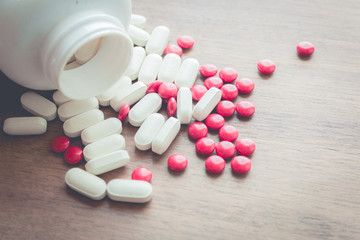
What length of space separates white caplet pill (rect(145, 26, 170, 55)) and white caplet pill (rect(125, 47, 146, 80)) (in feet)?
0.10

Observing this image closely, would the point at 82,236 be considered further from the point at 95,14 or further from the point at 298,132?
the point at 298,132

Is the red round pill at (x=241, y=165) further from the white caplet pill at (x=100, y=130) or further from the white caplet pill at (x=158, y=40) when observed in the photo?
the white caplet pill at (x=158, y=40)

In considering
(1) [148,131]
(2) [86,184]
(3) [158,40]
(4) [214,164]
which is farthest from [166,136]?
(3) [158,40]

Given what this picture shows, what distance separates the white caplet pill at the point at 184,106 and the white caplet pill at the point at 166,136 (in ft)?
0.13

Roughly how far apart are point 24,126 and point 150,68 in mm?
479

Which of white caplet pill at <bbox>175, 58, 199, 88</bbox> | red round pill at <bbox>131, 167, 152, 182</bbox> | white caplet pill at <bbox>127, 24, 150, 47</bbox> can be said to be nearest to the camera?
red round pill at <bbox>131, 167, 152, 182</bbox>

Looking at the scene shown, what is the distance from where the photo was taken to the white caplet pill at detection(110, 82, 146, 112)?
1432mm

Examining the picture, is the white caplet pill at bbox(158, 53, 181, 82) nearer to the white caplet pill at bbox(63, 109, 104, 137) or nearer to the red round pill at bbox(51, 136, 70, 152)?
the white caplet pill at bbox(63, 109, 104, 137)

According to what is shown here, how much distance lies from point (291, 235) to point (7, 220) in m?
0.81

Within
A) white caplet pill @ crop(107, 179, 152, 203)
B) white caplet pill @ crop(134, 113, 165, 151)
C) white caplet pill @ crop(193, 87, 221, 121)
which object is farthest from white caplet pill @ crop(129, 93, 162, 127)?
white caplet pill @ crop(107, 179, 152, 203)

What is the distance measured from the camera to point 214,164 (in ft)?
4.23

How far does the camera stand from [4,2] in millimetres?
1135

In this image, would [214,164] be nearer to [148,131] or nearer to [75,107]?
[148,131]

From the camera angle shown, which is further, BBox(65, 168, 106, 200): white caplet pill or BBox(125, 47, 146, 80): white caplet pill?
BBox(125, 47, 146, 80): white caplet pill
